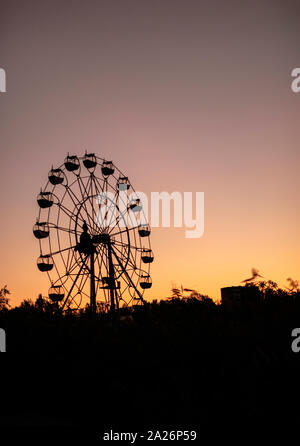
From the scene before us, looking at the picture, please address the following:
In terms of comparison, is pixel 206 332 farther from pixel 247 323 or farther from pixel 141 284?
pixel 141 284

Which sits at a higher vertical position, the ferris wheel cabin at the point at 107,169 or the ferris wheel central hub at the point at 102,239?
the ferris wheel cabin at the point at 107,169
